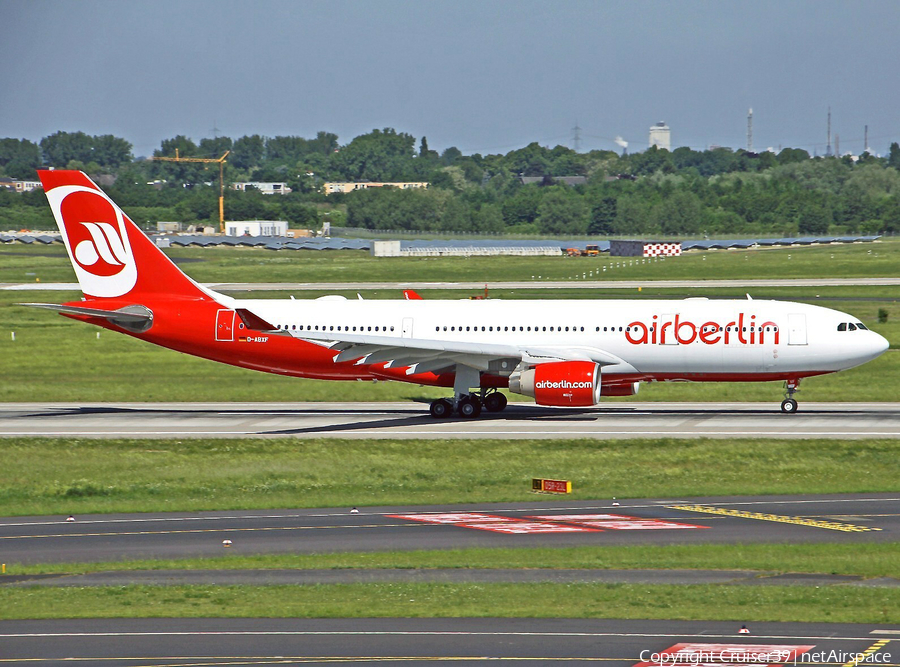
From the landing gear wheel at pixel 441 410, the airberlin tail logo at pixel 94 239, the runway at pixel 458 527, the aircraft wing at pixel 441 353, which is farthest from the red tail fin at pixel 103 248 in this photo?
the runway at pixel 458 527

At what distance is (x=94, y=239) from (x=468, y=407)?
17481 millimetres

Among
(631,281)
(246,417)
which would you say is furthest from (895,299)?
(246,417)

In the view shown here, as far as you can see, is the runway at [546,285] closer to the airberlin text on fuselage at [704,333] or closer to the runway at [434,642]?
the airberlin text on fuselage at [704,333]

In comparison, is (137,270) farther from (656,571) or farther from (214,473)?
(656,571)

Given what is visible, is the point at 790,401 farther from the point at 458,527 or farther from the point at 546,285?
the point at 546,285

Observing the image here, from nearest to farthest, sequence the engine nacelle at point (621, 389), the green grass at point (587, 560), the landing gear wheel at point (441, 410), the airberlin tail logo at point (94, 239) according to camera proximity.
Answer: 1. the green grass at point (587, 560)
2. the engine nacelle at point (621, 389)
3. the landing gear wheel at point (441, 410)
4. the airberlin tail logo at point (94, 239)

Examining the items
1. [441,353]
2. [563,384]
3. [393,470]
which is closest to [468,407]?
[441,353]

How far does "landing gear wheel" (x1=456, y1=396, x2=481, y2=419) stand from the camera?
153 feet

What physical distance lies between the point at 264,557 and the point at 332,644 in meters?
7.13

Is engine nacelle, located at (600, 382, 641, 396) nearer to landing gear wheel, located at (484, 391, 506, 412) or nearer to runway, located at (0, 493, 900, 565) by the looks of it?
landing gear wheel, located at (484, 391, 506, 412)

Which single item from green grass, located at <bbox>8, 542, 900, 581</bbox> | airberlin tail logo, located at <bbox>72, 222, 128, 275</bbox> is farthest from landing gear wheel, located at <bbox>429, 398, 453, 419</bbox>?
green grass, located at <bbox>8, 542, 900, 581</bbox>

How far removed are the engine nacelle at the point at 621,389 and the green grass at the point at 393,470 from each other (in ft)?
20.7

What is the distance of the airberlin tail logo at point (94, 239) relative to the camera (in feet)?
158

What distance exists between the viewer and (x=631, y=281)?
115 m
